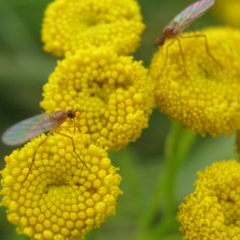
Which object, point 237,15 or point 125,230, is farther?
point 237,15

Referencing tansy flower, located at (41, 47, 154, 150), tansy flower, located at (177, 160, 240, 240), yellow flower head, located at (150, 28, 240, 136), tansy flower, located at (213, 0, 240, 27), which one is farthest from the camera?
tansy flower, located at (213, 0, 240, 27)

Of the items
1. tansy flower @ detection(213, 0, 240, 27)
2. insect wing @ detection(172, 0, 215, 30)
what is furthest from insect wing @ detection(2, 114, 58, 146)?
tansy flower @ detection(213, 0, 240, 27)

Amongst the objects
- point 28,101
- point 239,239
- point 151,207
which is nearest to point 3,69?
point 28,101

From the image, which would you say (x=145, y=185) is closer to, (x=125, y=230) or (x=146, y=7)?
(x=125, y=230)

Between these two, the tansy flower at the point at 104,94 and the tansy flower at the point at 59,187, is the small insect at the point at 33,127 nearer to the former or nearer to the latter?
the tansy flower at the point at 59,187

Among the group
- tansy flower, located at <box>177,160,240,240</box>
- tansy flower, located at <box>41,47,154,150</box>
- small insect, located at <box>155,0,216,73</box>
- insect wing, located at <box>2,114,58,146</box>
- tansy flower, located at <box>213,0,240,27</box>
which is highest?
tansy flower, located at <box>213,0,240,27</box>

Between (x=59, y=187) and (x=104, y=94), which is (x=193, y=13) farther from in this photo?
(x=59, y=187)

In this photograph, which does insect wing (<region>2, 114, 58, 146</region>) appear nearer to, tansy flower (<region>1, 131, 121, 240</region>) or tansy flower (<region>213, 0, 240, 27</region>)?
tansy flower (<region>1, 131, 121, 240</region>)

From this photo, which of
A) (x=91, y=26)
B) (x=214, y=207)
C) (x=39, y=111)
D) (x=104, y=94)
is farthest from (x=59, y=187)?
(x=39, y=111)
